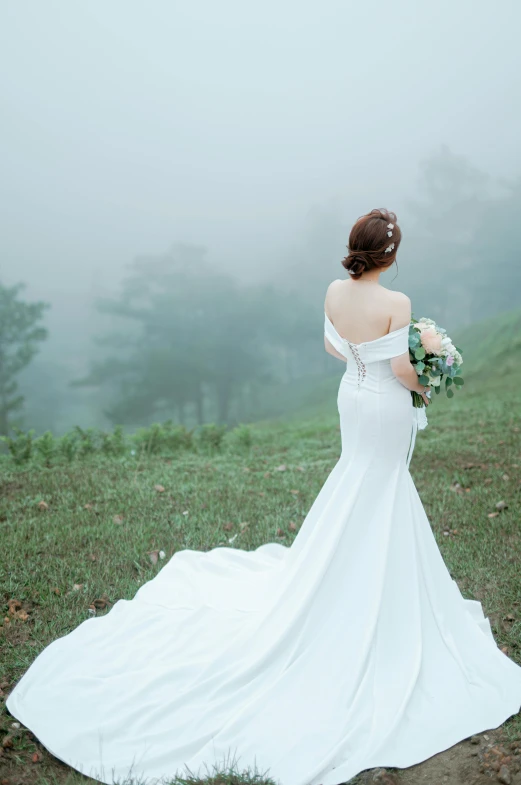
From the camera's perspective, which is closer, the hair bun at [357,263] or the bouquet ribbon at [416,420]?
the hair bun at [357,263]

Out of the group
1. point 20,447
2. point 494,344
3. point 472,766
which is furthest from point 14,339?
point 472,766

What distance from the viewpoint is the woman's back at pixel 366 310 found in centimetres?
389

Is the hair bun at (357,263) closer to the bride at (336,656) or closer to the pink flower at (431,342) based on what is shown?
the bride at (336,656)

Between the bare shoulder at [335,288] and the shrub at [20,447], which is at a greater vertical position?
the bare shoulder at [335,288]

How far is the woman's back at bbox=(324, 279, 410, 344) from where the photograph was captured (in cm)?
389

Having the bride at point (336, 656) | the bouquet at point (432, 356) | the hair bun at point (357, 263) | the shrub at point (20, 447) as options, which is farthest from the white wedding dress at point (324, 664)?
the shrub at point (20, 447)

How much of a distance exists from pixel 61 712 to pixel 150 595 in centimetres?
128

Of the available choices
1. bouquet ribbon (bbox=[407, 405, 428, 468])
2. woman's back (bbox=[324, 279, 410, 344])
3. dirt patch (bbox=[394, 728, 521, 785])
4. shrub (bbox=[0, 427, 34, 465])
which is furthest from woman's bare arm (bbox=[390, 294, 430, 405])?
shrub (bbox=[0, 427, 34, 465])

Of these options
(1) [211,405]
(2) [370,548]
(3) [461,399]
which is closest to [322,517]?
(2) [370,548]

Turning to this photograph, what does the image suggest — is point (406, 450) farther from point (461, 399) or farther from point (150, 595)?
point (461, 399)

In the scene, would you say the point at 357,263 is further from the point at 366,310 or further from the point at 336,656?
the point at 336,656

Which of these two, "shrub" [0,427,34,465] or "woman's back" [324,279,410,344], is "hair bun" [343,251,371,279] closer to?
"woman's back" [324,279,410,344]

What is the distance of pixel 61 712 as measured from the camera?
3.72 metres

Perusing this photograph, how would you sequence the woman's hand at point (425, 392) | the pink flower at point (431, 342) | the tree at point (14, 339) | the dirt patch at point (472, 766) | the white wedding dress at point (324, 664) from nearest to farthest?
the dirt patch at point (472, 766) < the white wedding dress at point (324, 664) < the pink flower at point (431, 342) < the woman's hand at point (425, 392) < the tree at point (14, 339)
